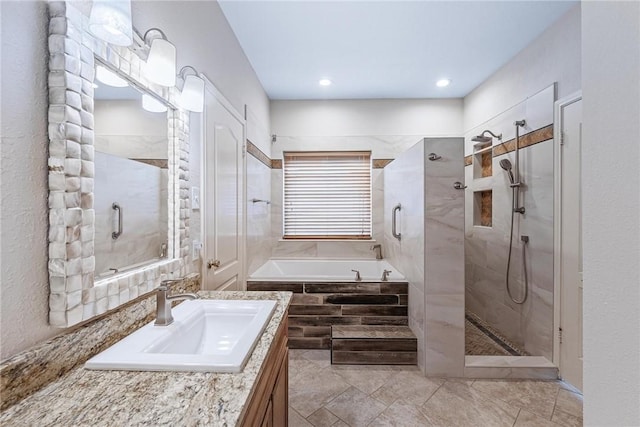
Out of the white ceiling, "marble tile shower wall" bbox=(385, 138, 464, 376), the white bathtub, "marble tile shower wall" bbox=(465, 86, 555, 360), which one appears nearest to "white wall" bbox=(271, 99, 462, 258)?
the white bathtub

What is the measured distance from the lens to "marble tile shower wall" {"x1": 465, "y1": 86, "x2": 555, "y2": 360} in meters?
2.18

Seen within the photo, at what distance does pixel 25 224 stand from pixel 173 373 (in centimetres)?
55

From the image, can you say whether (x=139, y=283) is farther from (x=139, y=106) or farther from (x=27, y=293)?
(x=139, y=106)

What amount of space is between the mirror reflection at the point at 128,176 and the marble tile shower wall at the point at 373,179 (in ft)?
7.66

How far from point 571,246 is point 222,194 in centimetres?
258

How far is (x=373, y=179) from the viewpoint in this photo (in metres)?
3.61

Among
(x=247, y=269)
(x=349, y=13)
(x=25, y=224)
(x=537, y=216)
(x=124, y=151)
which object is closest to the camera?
(x=25, y=224)

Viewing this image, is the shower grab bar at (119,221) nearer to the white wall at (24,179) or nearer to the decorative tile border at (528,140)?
the white wall at (24,179)

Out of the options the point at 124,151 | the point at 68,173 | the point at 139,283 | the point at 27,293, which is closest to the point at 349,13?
the point at 124,151

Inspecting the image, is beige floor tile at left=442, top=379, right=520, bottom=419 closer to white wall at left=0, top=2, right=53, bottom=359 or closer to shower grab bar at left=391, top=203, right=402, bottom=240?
shower grab bar at left=391, top=203, right=402, bottom=240

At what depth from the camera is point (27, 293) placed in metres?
0.72

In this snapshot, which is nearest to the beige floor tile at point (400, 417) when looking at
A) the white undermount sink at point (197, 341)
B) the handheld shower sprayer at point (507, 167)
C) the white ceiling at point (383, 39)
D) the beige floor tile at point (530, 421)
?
the beige floor tile at point (530, 421)

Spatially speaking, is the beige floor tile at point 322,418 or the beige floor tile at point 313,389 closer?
the beige floor tile at point 322,418

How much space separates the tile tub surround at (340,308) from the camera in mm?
2488
